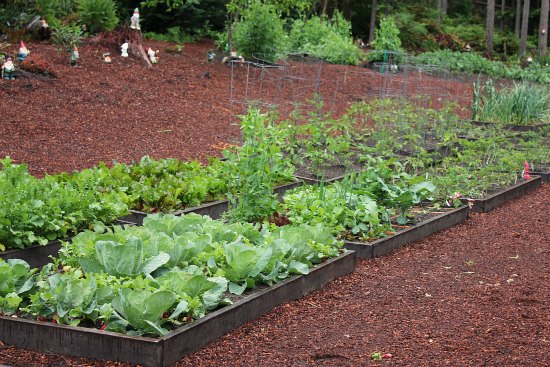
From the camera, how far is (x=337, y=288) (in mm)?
5945

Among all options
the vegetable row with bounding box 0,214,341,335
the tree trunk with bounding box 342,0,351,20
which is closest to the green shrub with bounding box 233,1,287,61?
the vegetable row with bounding box 0,214,341,335

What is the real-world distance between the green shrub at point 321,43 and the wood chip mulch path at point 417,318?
1319 cm

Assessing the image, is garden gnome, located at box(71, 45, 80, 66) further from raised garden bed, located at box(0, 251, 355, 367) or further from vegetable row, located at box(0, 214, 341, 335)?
raised garden bed, located at box(0, 251, 355, 367)

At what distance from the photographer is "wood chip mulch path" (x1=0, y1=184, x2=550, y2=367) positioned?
181 inches

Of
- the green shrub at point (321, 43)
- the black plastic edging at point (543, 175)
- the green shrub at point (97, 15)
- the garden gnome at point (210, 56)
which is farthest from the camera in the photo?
the green shrub at point (321, 43)

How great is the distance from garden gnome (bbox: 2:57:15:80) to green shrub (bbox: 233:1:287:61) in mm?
5464

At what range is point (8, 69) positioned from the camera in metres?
11.8

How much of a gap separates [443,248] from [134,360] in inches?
142

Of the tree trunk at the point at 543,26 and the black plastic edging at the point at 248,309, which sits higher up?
the tree trunk at the point at 543,26

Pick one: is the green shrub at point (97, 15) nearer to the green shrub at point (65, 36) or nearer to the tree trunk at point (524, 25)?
the green shrub at point (65, 36)

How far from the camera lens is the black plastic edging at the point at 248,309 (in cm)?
444

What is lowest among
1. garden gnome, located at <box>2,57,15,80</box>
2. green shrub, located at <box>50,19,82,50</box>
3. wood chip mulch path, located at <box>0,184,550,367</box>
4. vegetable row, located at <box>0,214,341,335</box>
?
wood chip mulch path, located at <box>0,184,550,367</box>

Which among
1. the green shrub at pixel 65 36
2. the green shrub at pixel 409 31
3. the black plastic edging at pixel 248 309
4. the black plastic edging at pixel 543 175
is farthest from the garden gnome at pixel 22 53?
the green shrub at pixel 409 31

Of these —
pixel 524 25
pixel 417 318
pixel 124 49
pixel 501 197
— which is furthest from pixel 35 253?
pixel 524 25
